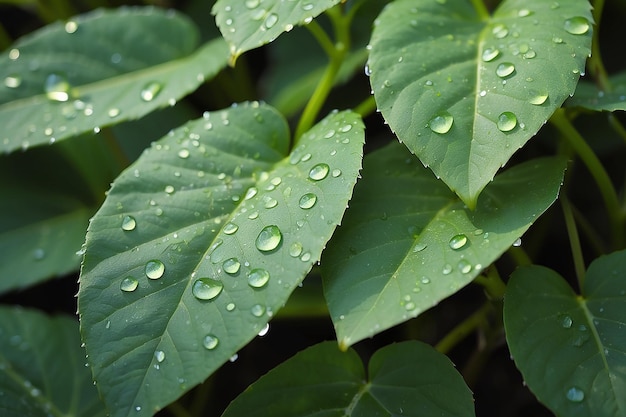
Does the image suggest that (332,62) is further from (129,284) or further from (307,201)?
(129,284)

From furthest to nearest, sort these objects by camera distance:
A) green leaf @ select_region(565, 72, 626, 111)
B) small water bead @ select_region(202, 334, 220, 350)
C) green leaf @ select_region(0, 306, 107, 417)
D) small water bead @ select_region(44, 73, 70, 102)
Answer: small water bead @ select_region(44, 73, 70, 102) → green leaf @ select_region(0, 306, 107, 417) → green leaf @ select_region(565, 72, 626, 111) → small water bead @ select_region(202, 334, 220, 350)

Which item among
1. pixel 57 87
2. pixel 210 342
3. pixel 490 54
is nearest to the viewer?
pixel 210 342

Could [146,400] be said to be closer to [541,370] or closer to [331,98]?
[541,370]

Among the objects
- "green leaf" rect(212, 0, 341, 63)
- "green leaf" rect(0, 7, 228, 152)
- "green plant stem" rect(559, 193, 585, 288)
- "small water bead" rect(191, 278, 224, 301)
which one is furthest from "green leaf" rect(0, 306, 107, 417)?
"green plant stem" rect(559, 193, 585, 288)

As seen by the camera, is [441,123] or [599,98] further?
[599,98]

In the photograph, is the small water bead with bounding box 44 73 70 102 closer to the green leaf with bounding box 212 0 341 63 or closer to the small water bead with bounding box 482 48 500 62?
the green leaf with bounding box 212 0 341 63

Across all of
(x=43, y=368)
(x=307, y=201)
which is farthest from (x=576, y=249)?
(x=43, y=368)
